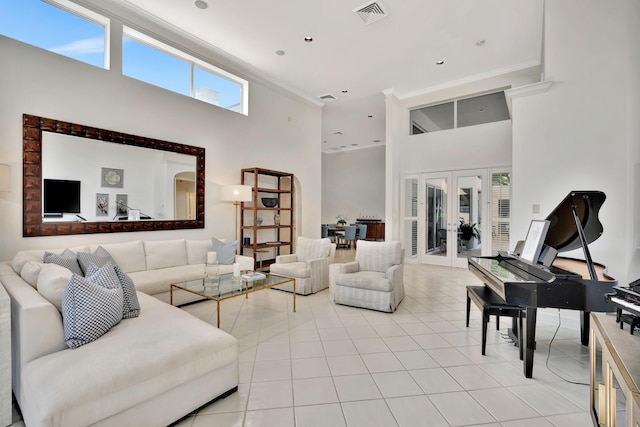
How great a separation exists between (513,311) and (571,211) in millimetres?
977

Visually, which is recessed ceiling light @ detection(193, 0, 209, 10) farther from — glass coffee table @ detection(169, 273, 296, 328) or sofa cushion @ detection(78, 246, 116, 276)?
glass coffee table @ detection(169, 273, 296, 328)

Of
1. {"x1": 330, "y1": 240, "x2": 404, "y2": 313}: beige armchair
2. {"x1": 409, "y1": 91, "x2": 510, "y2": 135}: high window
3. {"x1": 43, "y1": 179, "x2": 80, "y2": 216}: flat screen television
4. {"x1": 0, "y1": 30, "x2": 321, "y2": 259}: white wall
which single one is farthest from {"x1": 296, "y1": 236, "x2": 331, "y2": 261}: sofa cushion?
{"x1": 409, "y1": 91, "x2": 510, "y2": 135}: high window

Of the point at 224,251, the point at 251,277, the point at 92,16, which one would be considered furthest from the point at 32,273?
the point at 92,16

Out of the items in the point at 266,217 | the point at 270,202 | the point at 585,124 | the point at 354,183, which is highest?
the point at 354,183

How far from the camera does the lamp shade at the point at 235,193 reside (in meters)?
5.02

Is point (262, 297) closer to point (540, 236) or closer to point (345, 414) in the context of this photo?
point (345, 414)

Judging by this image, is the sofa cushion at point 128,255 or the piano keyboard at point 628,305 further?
the sofa cushion at point 128,255

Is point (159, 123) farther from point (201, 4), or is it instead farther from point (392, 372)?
point (392, 372)

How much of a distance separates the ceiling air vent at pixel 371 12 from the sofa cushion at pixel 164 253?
4.14 meters

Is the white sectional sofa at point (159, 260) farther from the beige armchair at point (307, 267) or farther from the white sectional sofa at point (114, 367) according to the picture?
the white sectional sofa at point (114, 367)

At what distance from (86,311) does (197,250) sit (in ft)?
9.03

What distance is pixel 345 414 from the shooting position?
1.85 m

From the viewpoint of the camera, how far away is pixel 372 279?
375 cm

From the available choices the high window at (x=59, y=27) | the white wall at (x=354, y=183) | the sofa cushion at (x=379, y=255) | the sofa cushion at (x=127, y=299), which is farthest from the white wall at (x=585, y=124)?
the white wall at (x=354, y=183)
